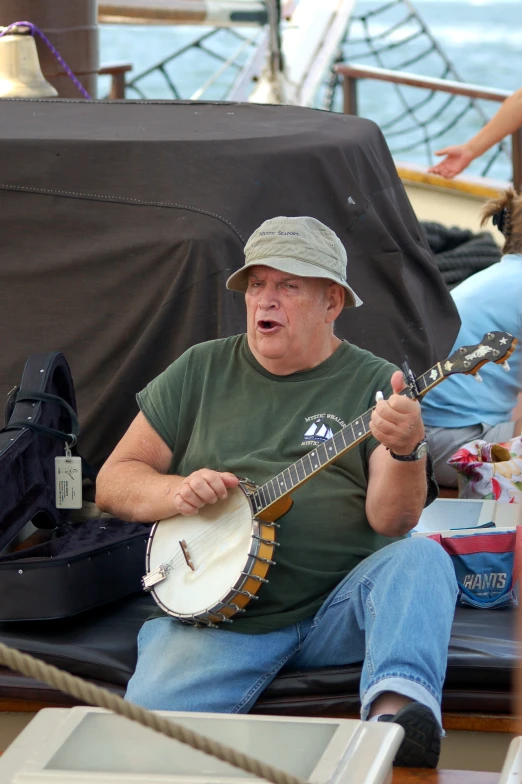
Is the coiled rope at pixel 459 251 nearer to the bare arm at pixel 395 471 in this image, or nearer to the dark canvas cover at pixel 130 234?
the dark canvas cover at pixel 130 234

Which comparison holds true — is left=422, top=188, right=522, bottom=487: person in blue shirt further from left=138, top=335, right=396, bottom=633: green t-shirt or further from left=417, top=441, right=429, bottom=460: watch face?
left=417, top=441, right=429, bottom=460: watch face

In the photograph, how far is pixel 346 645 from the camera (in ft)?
7.48

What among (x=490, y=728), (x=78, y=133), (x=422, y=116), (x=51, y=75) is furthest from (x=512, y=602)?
(x=422, y=116)

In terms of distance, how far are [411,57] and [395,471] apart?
1866 inches

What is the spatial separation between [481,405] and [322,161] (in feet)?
3.06

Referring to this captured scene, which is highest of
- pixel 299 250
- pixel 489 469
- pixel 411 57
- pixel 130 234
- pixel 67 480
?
pixel 299 250

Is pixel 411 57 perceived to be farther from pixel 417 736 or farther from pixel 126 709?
pixel 126 709

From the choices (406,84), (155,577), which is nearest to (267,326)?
(155,577)

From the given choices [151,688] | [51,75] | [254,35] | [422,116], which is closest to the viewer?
[151,688]

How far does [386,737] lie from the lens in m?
1.49

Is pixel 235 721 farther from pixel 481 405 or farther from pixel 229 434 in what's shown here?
pixel 481 405

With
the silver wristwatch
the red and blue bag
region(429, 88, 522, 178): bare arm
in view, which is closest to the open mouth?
the silver wristwatch

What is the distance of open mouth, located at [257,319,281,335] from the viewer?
2.38m

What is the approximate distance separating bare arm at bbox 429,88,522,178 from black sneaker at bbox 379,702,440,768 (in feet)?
8.72
